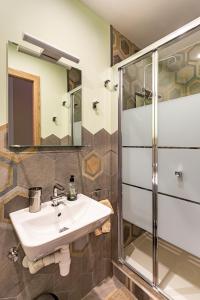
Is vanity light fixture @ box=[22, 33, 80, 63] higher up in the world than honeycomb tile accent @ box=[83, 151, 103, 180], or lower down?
higher up

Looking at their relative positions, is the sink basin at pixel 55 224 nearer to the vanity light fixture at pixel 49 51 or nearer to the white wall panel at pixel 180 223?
the white wall panel at pixel 180 223

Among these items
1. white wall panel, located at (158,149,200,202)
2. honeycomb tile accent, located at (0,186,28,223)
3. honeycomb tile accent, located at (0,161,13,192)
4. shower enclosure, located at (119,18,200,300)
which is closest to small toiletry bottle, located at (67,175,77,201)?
honeycomb tile accent, located at (0,186,28,223)

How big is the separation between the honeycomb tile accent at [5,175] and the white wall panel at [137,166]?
991 millimetres

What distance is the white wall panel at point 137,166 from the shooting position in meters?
1.44

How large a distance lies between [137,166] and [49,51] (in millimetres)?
1153

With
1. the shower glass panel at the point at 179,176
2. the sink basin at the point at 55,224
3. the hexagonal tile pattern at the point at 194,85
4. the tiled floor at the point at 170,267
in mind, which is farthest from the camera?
the hexagonal tile pattern at the point at 194,85

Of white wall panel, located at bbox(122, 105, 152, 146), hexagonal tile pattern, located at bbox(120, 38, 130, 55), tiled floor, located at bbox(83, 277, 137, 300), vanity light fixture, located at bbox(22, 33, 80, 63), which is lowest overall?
tiled floor, located at bbox(83, 277, 137, 300)

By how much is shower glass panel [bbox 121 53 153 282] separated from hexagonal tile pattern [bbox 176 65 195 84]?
713 millimetres

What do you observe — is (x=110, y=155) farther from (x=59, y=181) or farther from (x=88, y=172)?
(x=59, y=181)

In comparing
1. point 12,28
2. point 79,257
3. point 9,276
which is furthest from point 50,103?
point 79,257

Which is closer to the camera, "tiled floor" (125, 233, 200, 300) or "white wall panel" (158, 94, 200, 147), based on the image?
"white wall panel" (158, 94, 200, 147)

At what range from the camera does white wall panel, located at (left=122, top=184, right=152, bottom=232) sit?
1.46 meters

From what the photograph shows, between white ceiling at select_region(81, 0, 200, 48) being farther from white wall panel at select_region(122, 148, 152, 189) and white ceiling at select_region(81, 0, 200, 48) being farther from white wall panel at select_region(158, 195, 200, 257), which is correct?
white wall panel at select_region(158, 195, 200, 257)

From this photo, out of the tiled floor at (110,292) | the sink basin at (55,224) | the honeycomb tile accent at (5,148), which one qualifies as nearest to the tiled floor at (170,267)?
the tiled floor at (110,292)
